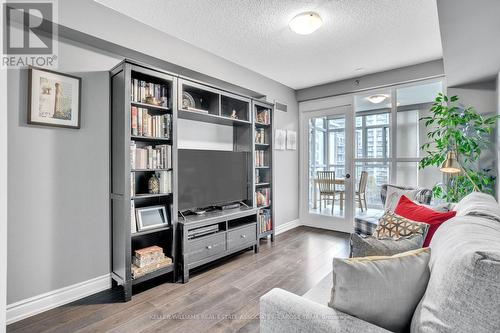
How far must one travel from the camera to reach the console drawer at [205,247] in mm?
2635

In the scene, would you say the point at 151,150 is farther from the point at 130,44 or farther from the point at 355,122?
the point at 355,122

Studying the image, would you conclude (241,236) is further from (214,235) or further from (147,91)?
(147,91)

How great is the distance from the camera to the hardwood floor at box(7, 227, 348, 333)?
73.6 inches

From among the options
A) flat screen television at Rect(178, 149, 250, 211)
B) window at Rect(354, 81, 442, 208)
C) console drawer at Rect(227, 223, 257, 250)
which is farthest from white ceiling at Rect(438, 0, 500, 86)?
console drawer at Rect(227, 223, 257, 250)

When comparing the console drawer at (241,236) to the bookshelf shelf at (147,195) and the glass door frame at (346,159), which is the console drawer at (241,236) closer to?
the bookshelf shelf at (147,195)

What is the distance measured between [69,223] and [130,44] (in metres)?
1.75

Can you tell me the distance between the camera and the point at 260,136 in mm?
3848

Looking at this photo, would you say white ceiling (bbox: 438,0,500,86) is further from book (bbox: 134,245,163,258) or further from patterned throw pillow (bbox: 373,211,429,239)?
book (bbox: 134,245,163,258)

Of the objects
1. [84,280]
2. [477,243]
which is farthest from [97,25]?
[477,243]

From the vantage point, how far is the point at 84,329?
183 cm

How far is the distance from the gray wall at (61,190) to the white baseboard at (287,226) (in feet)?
8.85

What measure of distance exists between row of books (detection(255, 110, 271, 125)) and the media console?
1.32 m

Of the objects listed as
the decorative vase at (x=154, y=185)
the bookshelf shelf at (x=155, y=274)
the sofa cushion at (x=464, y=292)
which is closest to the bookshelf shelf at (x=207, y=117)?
the decorative vase at (x=154, y=185)

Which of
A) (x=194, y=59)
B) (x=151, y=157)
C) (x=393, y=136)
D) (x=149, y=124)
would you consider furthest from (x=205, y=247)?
(x=393, y=136)
